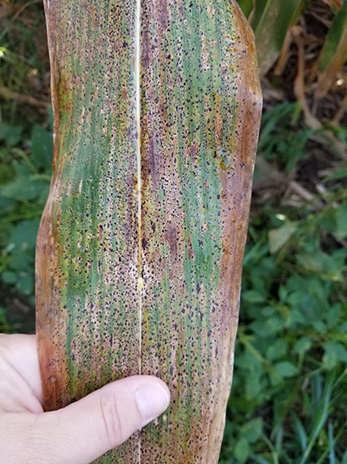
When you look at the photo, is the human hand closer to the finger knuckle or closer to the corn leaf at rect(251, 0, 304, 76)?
the finger knuckle

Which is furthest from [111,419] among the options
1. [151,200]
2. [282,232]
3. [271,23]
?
[271,23]

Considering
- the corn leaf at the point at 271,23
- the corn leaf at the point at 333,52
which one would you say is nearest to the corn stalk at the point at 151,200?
the corn leaf at the point at 271,23

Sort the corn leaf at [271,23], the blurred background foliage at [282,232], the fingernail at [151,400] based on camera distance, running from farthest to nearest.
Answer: the blurred background foliage at [282,232], the corn leaf at [271,23], the fingernail at [151,400]

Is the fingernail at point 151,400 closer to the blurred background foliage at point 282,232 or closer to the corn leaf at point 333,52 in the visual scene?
the blurred background foliage at point 282,232

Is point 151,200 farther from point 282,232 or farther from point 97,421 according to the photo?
point 282,232

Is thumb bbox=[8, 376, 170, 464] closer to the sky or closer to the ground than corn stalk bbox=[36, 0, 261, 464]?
closer to the ground

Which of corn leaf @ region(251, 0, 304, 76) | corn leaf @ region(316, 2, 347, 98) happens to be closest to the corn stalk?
corn leaf @ region(251, 0, 304, 76)
